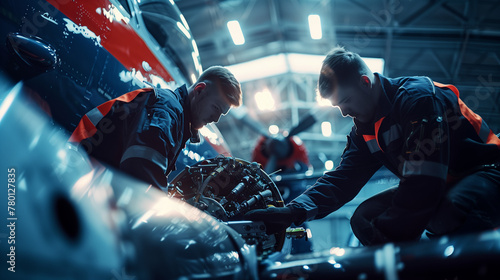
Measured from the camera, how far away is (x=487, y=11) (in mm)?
9430

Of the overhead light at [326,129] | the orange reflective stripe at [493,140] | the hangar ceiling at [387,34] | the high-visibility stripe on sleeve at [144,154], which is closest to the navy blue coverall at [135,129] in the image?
the high-visibility stripe on sleeve at [144,154]

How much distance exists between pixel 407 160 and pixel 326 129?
17153 mm

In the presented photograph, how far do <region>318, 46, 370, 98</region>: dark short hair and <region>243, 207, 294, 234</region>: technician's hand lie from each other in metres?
0.82

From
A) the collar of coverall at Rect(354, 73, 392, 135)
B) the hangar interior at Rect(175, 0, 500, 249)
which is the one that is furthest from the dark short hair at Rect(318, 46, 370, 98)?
the hangar interior at Rect(175, 0, 500, 249)

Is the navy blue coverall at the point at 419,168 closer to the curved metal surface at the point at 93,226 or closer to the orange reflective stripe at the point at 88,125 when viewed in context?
the curved metal surface at the point at 93,226

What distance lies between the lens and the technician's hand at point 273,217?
7.27ft

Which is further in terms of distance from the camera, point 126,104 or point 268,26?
point 268,26

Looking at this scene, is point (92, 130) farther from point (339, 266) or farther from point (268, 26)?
point (268, 26)

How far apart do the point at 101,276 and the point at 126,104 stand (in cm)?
108

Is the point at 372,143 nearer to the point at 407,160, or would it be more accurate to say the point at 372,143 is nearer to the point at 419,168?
the point at 407,160

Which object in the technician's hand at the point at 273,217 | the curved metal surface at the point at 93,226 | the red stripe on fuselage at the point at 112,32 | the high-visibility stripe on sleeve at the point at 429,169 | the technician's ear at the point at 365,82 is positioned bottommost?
the technician's hand at the point at 273,217

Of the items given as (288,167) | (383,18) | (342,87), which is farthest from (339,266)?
(383,18)

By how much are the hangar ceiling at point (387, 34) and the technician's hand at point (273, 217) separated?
6.24 metres

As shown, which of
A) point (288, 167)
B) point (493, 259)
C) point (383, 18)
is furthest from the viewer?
point (383, 18)
